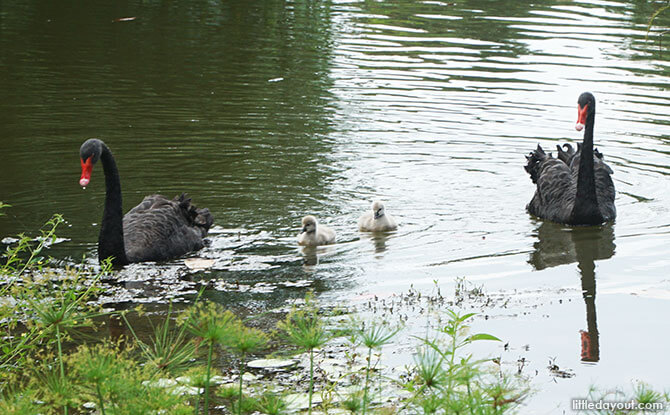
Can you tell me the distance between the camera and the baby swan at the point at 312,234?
23.6 feet

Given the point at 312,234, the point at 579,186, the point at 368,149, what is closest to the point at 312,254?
the point at 312,234

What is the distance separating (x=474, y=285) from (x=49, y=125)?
6432 millimetres

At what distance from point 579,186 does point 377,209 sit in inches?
69.9

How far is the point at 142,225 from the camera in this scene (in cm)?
711

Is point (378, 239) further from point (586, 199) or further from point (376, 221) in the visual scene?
point (586, 199)

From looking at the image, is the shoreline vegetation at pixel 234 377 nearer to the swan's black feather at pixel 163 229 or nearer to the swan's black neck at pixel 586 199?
the swan's black feather at pixel 163 229

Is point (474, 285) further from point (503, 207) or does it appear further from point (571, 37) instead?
point (571, 37)

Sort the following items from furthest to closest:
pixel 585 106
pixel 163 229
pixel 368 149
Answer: pixel 368 149 → pixel 585 106 → pixel 163 229

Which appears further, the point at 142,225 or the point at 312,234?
the point at 312,234

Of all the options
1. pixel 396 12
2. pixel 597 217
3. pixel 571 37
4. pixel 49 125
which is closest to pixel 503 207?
pixel 597 217

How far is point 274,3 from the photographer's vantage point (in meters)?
20.9

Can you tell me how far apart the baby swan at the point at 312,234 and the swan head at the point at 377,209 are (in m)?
0.42

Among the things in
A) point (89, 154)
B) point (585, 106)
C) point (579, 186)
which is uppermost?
point (585, 106)

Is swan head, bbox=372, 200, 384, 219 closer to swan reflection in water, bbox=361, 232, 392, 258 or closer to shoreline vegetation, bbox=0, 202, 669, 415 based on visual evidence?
swan reflection in water, bbox=361, 232, 392, 258
